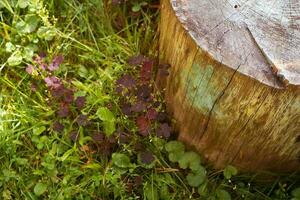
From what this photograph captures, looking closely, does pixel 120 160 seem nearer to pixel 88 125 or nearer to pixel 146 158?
pixel 146 158

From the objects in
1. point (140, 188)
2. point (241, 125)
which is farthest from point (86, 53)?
point (241, 125)

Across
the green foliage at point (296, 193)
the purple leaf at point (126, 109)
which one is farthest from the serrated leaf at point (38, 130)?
the green foliage at point (296, 193)

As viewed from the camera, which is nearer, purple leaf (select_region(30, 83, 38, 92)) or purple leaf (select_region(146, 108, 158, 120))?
purple leaf (select_region(146, 108, 158, 120))

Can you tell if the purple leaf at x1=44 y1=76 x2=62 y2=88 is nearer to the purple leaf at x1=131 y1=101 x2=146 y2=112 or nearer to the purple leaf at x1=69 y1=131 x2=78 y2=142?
the purple leaf at x1=69 y1=131 x2=78 y2=142

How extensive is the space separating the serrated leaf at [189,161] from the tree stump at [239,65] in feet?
0.87

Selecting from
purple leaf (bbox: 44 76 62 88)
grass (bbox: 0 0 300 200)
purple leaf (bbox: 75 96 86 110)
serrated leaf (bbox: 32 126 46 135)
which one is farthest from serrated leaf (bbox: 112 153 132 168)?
purple leaf (bbox: 44 76 62 88)

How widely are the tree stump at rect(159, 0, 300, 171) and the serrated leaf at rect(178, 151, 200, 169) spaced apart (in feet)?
0.87

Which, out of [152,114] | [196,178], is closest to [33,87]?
[152,114]

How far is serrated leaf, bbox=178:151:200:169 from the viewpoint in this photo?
2.28m

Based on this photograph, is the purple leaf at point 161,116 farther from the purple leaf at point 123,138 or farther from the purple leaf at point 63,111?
the purple leaf at point 63,111

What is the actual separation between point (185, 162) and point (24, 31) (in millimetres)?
1207

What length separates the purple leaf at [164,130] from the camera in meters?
2.26

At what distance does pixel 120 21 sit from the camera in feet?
9.16

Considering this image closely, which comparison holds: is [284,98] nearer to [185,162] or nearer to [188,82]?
[188,82]
